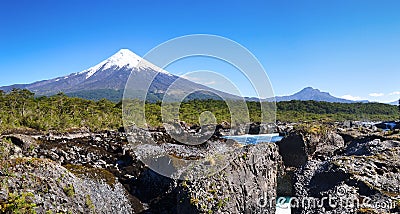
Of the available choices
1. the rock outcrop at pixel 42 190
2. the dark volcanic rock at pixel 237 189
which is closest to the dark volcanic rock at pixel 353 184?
the dark volcanic rock at pixel 237 189

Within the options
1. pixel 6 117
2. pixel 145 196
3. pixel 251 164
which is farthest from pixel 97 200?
pixel 6 117

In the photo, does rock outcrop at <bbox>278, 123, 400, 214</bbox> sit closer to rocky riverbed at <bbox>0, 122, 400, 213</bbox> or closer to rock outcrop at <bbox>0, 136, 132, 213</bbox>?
rocky riverbed at <bbox>0, 122, 400, 213</bbox>

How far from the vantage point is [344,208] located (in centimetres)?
937

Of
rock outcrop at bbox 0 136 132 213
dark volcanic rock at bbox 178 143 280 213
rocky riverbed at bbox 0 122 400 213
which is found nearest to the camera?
rock outcrop at bbox 0 136 132 213

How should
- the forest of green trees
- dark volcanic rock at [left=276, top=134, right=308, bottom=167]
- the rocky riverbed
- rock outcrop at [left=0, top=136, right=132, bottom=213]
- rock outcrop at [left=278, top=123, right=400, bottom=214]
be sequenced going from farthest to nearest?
the forest of green trees, dark volcanic rock at [left=276, top=134, right=308, bottom=167], the rocky riverbed, rock outcrop at [left=278, top=123, right=400, bottom=214], rock outcrop at [left=0, top=136, right=132, bottom=213]

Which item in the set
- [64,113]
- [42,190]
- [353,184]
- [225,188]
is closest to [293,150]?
[353,184]

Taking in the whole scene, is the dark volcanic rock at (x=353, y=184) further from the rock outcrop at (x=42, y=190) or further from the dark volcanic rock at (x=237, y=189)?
the rock outcrop at (x=42, y=190)

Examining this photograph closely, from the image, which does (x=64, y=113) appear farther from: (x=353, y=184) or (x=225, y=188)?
(x=353, y=184)

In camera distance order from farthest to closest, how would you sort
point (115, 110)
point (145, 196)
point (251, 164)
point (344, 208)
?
point (115, 110), point (145, 196), point (251, 164), point (344, 208)

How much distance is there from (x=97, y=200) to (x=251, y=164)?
6.34 meters

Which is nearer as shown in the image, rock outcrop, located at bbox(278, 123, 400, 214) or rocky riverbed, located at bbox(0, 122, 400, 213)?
rock outcrop, located at bbox(278, 123, 400, 214)

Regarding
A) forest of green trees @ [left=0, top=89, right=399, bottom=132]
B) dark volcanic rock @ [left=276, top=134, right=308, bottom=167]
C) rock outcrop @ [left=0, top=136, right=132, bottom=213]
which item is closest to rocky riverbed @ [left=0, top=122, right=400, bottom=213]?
rock outcrop @ [left=0, top=136, right=132, bottom=213]

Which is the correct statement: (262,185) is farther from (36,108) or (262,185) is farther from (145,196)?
(36,108)

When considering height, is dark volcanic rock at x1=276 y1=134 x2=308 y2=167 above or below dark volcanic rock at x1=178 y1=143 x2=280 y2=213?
below
